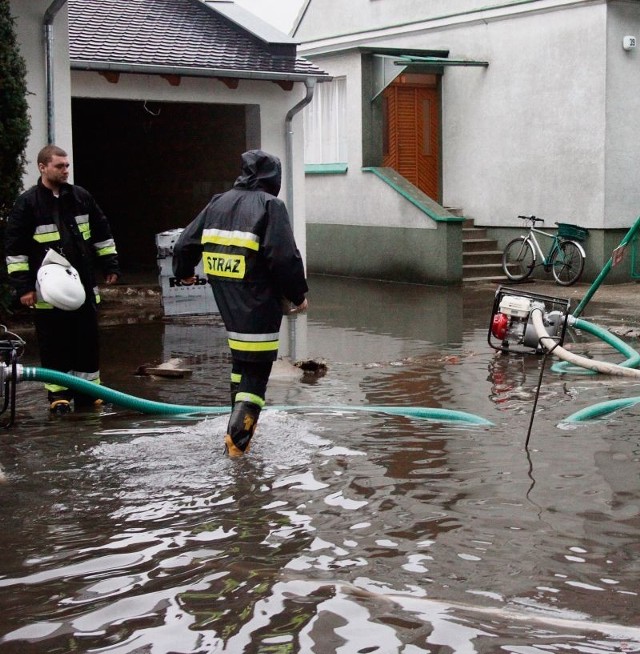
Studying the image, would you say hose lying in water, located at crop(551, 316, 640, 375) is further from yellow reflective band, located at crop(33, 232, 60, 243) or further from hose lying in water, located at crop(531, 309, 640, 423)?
yellow reflective band, located at crop(33, 232, 60, 243)

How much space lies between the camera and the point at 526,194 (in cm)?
1844

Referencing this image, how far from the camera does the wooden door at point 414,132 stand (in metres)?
20.0

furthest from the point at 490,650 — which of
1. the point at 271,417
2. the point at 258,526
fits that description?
the point at 271,417

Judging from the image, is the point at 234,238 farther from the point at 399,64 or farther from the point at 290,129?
the point at 399,64

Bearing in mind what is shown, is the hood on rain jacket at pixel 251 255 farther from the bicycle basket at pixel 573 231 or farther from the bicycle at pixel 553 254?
the bicycle basket at pixel 573 231

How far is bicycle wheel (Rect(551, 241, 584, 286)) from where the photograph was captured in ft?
55.7

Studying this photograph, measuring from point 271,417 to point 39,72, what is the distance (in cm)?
586

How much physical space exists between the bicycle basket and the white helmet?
440 inches

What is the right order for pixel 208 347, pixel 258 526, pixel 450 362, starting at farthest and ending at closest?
pixel 208 347 → pixel 450 362 → pixel 258 526

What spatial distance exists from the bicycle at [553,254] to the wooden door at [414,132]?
273 centimetres

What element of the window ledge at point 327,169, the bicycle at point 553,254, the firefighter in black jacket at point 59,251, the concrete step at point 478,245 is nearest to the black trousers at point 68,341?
the firefighter in black jacket at point 59,251

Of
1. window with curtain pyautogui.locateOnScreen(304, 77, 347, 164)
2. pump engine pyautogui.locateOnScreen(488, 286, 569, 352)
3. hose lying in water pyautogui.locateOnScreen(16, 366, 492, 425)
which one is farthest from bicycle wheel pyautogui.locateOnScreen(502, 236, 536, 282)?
hose lying in water pyautogui.locateOnScreen(16, 366, 492, 425)

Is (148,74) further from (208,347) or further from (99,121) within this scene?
(99,121)

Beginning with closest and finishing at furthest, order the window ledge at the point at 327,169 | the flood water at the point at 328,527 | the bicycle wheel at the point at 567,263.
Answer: the flood water at the point at 328,527, the bicycle wheel at the point at 567,263, the window ledge at the point at 327,169
